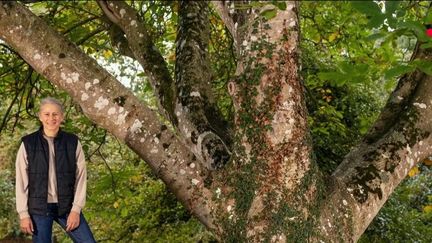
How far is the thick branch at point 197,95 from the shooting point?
3756 millimetres

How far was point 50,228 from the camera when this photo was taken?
154 inches

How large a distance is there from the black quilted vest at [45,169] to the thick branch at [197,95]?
818mm

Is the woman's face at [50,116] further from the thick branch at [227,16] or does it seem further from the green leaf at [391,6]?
the green leaf at [391,6]

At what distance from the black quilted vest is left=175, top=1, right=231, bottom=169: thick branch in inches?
32.2

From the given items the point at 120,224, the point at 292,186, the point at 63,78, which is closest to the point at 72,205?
the point at 63,78

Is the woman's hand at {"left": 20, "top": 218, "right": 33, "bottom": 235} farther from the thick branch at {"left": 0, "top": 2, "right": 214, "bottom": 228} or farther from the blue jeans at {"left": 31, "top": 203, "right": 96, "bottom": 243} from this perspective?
the thick branch at {"left": 0, "top": 2, "right": 214, "bottom": 228}

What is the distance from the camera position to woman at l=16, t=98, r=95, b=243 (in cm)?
383

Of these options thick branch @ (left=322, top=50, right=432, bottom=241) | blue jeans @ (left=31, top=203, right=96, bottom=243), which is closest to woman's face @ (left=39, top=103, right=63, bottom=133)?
blue jeans @ (left=31, top=203, right=96, bottom=243)

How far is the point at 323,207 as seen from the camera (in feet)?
11.4

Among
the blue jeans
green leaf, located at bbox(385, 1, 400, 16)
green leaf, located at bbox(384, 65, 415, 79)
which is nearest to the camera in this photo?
green leaf, located at bbox(385, 1, 400, 16)

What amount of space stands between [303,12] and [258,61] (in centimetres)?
382

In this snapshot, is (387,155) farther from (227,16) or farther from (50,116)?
(50,116)

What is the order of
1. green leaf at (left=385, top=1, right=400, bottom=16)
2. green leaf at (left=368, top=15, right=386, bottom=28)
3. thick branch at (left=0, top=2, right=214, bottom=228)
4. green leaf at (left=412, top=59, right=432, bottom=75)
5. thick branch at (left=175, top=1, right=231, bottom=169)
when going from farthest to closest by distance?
thick branch at (left=175, top=1, right=231, bottom=169), thick branch at (left=0, top=2, right=214, bottom=228), green leaf at (left=412, top=59, right=432, bottom=75), green leaf at (left=368, top=15, right=386, bottom=28), green leaf at (left=385, top=1, right=400, bottom=16)

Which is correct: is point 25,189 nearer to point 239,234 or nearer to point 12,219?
point 239,234
